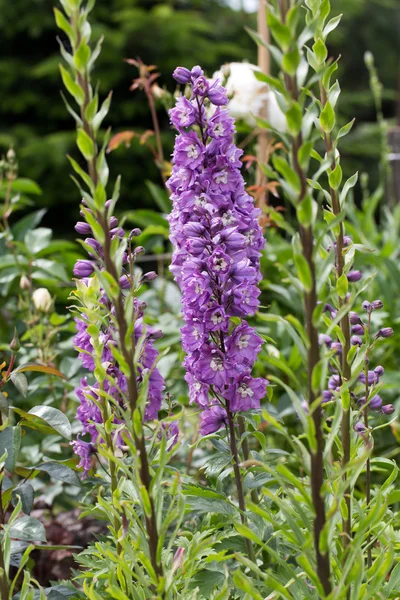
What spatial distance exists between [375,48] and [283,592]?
29.4 feet

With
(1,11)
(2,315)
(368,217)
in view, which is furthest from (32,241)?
(1,11)

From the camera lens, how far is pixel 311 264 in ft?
2.75

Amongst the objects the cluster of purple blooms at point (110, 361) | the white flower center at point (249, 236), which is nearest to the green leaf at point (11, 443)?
the cluster of purple blooms at point (110, 361)

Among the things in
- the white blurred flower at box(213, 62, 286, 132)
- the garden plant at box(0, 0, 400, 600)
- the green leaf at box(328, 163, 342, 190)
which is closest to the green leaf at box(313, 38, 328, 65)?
the garden plant at box(0, 0, 400, 600)

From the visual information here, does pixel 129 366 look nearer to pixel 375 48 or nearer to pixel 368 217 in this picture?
pixel 368 217

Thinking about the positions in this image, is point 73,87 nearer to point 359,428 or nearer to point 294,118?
point 294,118

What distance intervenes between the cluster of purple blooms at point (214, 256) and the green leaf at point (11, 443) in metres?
0.32

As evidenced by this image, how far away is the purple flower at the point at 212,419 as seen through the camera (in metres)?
1.32

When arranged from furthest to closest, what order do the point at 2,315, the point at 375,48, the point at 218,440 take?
the point at 375,48 → the point at 2,315 → the point at 218,440

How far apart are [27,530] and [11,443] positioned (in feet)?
0.50

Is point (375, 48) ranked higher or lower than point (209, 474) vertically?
higher

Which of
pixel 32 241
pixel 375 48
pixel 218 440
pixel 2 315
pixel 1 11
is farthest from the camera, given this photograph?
pixel 375 48

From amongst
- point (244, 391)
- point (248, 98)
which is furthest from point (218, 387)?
point (248, 98)

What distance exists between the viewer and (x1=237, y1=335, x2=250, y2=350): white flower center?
125cm
